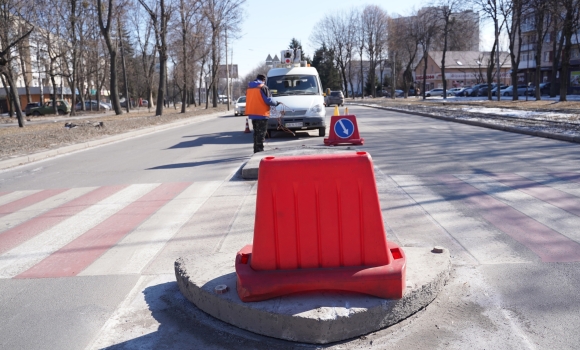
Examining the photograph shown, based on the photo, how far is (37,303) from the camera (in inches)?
Answer: 166

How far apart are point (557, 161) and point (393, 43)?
65322mm

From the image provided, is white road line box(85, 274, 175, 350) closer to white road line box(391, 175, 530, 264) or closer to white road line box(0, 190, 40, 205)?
white road line box(391, 175, 530, 264)

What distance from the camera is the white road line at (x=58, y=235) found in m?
5.25

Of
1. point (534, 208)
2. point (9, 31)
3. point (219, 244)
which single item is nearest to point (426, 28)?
point (9, 31)

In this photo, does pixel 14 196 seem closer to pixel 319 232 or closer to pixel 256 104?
pixel 256 104

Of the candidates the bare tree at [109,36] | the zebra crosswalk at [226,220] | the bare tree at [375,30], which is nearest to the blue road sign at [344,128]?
the zebra crosswalk at [226,220]

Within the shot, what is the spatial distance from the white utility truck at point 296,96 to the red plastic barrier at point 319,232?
12.6 meters

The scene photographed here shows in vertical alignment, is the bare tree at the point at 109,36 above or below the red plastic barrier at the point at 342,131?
above

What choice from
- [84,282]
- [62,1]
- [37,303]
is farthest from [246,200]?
[62,1]

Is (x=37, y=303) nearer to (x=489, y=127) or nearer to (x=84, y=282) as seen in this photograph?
(x=84, y=282)

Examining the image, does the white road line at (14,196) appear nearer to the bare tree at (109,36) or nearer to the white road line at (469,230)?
the white road line at (469,230)

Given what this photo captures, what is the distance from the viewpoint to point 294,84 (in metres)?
17.9

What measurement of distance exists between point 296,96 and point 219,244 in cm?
1198

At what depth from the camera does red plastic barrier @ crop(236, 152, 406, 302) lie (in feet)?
11.9
